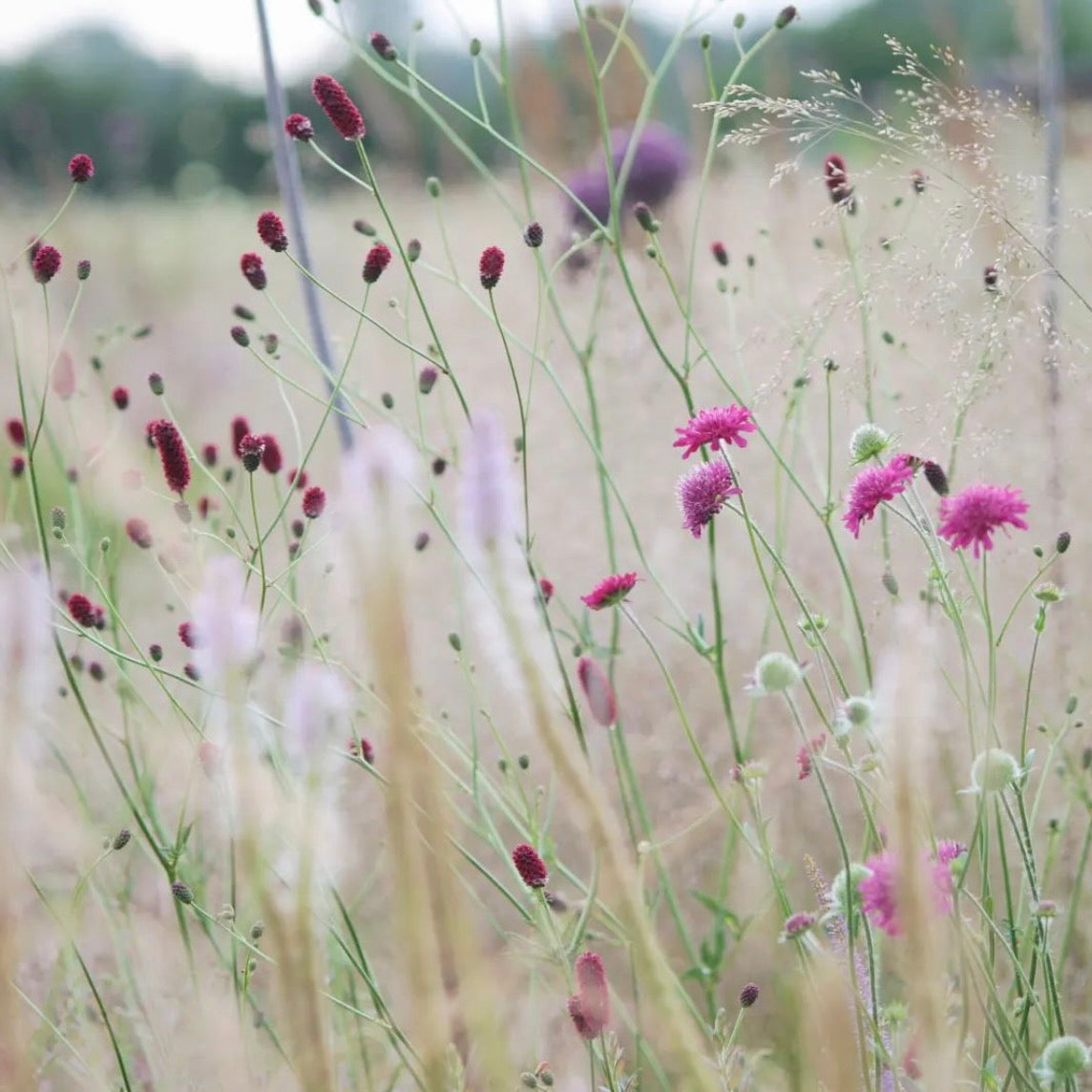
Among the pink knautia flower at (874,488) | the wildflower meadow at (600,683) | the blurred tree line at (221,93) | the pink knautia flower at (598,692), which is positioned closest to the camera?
the wildflower meadow at (600,683)

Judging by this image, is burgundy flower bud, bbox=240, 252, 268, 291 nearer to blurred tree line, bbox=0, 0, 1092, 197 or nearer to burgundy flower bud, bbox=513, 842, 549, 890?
burgundy flower bud, bbox=513, 842, 549, 890

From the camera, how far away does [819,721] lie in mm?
1397

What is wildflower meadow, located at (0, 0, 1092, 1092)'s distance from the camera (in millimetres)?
335

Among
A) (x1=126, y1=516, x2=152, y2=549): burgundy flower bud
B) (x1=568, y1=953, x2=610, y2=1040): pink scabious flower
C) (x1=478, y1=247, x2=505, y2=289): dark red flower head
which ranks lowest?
(x1=568, y1=953, x2=610, y2=1040): pink scabious flower

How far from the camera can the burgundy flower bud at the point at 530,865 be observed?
2.20 ft

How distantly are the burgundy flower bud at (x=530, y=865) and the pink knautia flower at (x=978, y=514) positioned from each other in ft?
0.93

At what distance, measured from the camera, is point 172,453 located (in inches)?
31.6

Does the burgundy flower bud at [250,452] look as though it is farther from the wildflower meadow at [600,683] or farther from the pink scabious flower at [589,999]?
the pink scabious flower at [589,999]

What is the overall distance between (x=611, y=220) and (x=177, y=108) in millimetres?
9114

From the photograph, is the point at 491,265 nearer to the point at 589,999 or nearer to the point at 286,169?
the point at 286,169

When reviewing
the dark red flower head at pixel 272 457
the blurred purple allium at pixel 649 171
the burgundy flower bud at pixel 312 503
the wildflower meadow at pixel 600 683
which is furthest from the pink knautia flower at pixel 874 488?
the blurred purple allium at pixel 649 171

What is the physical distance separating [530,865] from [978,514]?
12.3 inches

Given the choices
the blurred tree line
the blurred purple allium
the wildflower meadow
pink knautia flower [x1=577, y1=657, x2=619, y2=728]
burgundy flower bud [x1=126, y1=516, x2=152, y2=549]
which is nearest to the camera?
the wildflower meadow

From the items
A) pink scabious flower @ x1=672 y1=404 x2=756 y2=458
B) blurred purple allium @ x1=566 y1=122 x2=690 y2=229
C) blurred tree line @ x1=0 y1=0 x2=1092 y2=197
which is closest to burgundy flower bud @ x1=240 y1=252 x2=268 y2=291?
pink scabious flower @ x1=672 y1=404 x2=756 y2=458
